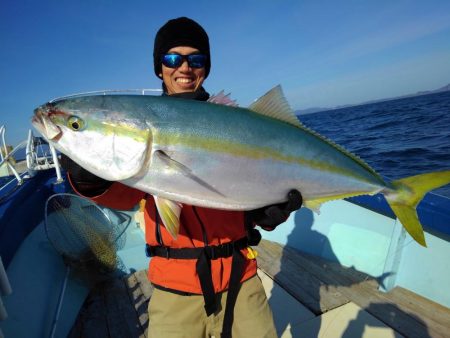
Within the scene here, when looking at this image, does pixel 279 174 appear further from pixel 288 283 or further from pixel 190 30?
pixel 288 283

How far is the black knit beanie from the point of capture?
2.79 meters

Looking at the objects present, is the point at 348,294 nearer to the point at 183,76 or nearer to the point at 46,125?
the point at 183,76

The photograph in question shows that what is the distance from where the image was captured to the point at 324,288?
446cm

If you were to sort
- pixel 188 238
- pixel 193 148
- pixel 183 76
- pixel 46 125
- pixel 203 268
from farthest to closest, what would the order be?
pixel 183 76 → pixel 188 238 → pixel 203 268 → pixel 193 148 → pixel 46 125

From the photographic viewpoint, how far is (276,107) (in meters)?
2.26

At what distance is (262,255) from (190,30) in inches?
158

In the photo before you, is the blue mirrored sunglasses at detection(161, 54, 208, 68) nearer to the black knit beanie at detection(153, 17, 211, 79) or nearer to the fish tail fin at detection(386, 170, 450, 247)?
Result: the black knit beanie at detection(153, 17, 211, 79)

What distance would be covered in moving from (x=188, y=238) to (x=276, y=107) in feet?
3.84

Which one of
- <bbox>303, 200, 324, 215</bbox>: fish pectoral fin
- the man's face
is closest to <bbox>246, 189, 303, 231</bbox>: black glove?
<bbox>303, 200, 324, 215</bbox>: fish pectoral fin

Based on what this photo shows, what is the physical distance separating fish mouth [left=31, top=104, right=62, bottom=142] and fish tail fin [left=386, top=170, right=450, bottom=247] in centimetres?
241

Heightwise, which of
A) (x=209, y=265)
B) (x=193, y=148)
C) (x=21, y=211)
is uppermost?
(x=193, y=148)

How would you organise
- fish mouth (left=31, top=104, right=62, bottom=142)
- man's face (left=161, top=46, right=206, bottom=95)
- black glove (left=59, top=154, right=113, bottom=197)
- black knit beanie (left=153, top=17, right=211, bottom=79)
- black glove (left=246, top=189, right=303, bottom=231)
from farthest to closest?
black knit beanie (left=153, top=17, right=211, bottom=79), man's face (left=161, top=46, right=206, bottom=95), black glove (left=246, top=189, right=303, bottom=231), black glove (left=59, top=154, right=113, bottom=197), fish mouth (left=31, top=104, right=62, bottom=142)

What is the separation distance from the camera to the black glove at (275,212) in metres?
2.22

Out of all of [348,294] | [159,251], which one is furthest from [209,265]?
[348,294]
